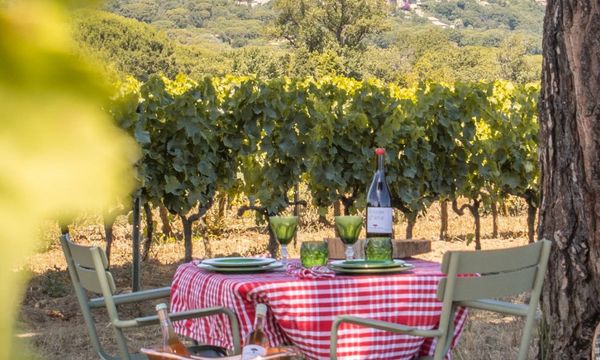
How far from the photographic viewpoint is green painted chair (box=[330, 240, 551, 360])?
2801 millimetres

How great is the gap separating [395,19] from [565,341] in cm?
8475

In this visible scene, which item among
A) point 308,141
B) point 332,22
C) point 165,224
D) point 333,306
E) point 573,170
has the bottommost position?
point 165,224

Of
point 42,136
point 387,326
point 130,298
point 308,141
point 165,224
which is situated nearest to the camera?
point 42,136

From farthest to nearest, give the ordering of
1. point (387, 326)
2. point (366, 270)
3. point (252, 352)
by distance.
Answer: point (366, 270)
point (387, 326)
point (252, 352)

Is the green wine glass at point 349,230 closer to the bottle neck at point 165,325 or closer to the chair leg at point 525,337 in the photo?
the chair leg at point 525,337

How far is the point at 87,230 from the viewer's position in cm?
1117

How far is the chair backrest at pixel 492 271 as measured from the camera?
2.79m

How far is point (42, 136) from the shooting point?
23 centimetres

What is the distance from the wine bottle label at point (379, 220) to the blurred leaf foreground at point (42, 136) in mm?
3336

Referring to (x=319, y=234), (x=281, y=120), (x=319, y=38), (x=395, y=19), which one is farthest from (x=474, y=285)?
(x=395, y=19)

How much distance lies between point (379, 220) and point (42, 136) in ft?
11.0

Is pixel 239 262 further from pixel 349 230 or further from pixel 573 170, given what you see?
pixel 573 170

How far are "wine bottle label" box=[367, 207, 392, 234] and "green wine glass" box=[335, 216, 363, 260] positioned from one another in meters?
0.05

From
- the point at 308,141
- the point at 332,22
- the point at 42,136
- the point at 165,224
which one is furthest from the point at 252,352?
the point at 332,22
